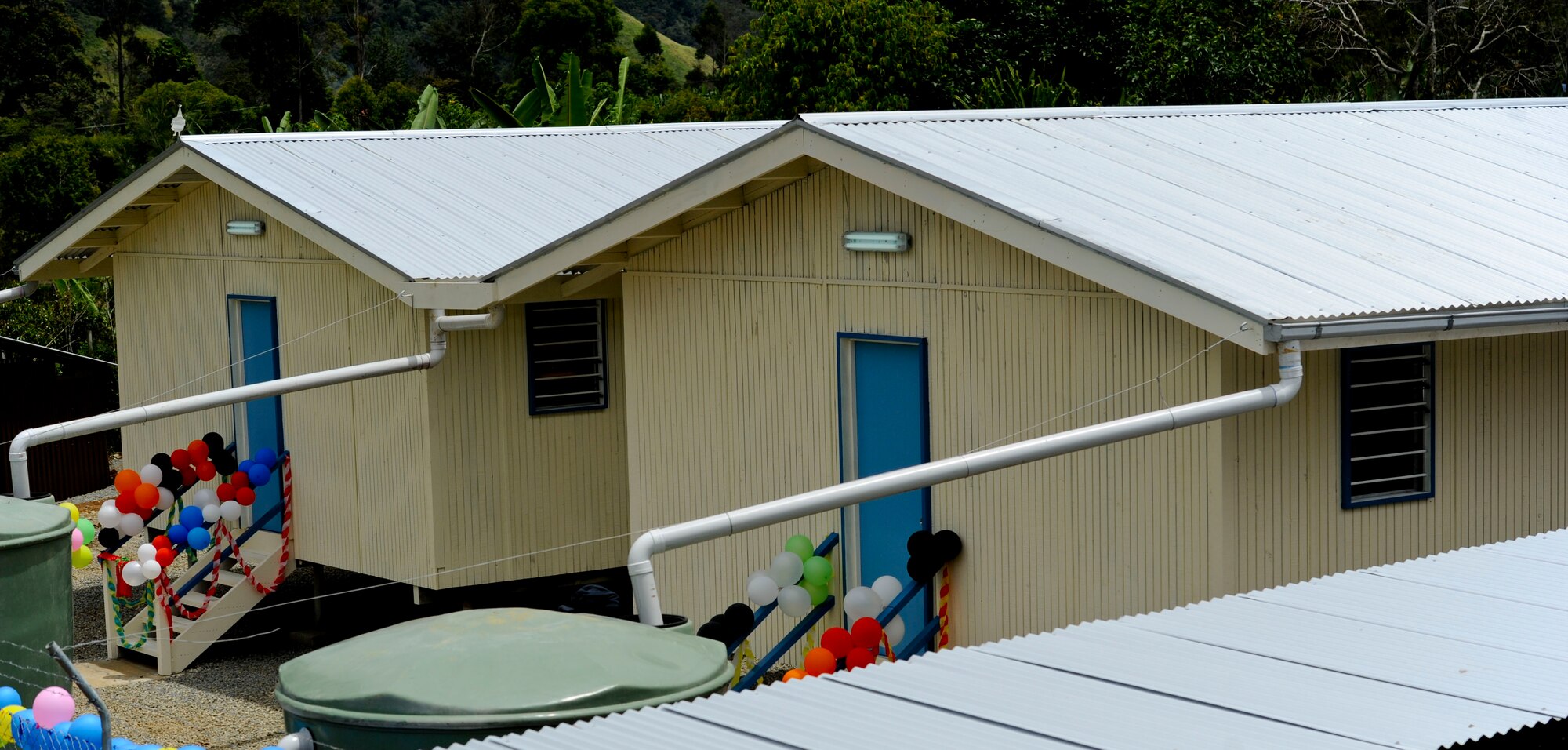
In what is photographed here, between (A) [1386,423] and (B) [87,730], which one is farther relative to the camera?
(A) [1386,423]

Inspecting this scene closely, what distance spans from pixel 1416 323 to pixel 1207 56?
26.0 meters

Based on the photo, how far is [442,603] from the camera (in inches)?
607

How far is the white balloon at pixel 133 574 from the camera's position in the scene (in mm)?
15188

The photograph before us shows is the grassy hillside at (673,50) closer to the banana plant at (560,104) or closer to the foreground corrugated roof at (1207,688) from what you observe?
the banana plant at (560,104)

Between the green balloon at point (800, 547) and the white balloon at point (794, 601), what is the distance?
0.76 feet

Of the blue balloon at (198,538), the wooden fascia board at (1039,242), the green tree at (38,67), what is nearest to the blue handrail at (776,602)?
the wooden fascia board at (1039,242)

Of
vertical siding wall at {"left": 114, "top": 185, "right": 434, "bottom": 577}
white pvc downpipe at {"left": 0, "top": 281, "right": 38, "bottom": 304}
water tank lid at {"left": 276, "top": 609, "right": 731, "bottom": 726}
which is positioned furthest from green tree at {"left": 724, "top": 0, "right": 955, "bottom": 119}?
water tank lid at {"left": 276, "top": 609, "right": 731, "bottom": 726}

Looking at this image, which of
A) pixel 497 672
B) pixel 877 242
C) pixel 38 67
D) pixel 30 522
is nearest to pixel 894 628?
pixel 877 242

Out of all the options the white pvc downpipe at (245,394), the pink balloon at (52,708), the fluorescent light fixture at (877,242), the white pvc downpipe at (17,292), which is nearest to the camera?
the pink balloon at (52,708)

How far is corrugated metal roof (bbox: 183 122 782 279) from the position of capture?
14492 millimetres

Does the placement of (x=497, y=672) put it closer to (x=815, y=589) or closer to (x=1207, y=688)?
(x=1207, y=688)

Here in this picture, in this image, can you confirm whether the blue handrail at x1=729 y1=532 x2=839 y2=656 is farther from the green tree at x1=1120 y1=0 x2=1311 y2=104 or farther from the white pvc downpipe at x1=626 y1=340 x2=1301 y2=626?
the green tree at x1=1120 y1=0 x2=1311 y2=104

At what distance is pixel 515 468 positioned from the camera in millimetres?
15117

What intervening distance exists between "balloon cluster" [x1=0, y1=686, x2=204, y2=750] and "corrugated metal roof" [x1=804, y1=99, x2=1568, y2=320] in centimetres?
513
